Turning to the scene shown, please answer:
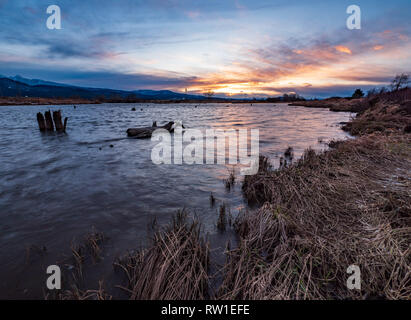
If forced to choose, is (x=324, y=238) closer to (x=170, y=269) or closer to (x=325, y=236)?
(x=325, y=236)

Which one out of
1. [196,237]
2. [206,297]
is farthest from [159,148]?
[206,297]

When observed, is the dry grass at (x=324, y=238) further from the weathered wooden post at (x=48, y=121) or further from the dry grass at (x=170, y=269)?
the weathered wooden post at (x=48, y=121)

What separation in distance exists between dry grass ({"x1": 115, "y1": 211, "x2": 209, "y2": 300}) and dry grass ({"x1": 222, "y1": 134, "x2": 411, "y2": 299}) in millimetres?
445

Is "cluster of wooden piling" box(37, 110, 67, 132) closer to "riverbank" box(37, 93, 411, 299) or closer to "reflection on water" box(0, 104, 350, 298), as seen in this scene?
"reflection on water" box(0, 104, 350, 298)

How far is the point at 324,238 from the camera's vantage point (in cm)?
350

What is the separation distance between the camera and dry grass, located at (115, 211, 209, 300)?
2.70 meters

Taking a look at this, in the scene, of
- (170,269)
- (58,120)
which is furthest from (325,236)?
(58,120)

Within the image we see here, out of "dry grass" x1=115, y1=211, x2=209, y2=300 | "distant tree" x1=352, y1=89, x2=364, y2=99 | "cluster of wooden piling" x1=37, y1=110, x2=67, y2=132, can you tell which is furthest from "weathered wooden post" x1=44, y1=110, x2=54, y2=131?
"distant tree" x1=352, y1=89, x2=364, y2=99

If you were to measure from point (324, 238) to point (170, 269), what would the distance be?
9.02 ft

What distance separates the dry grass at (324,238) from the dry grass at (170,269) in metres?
0.45

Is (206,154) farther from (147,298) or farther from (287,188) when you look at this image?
(147,298)

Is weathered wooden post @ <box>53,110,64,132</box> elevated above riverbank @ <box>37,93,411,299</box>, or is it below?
above

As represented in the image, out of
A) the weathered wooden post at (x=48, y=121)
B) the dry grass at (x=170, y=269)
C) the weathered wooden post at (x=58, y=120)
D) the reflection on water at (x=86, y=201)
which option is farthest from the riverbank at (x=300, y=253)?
the weathered wooden post at (x=48, y=121)
